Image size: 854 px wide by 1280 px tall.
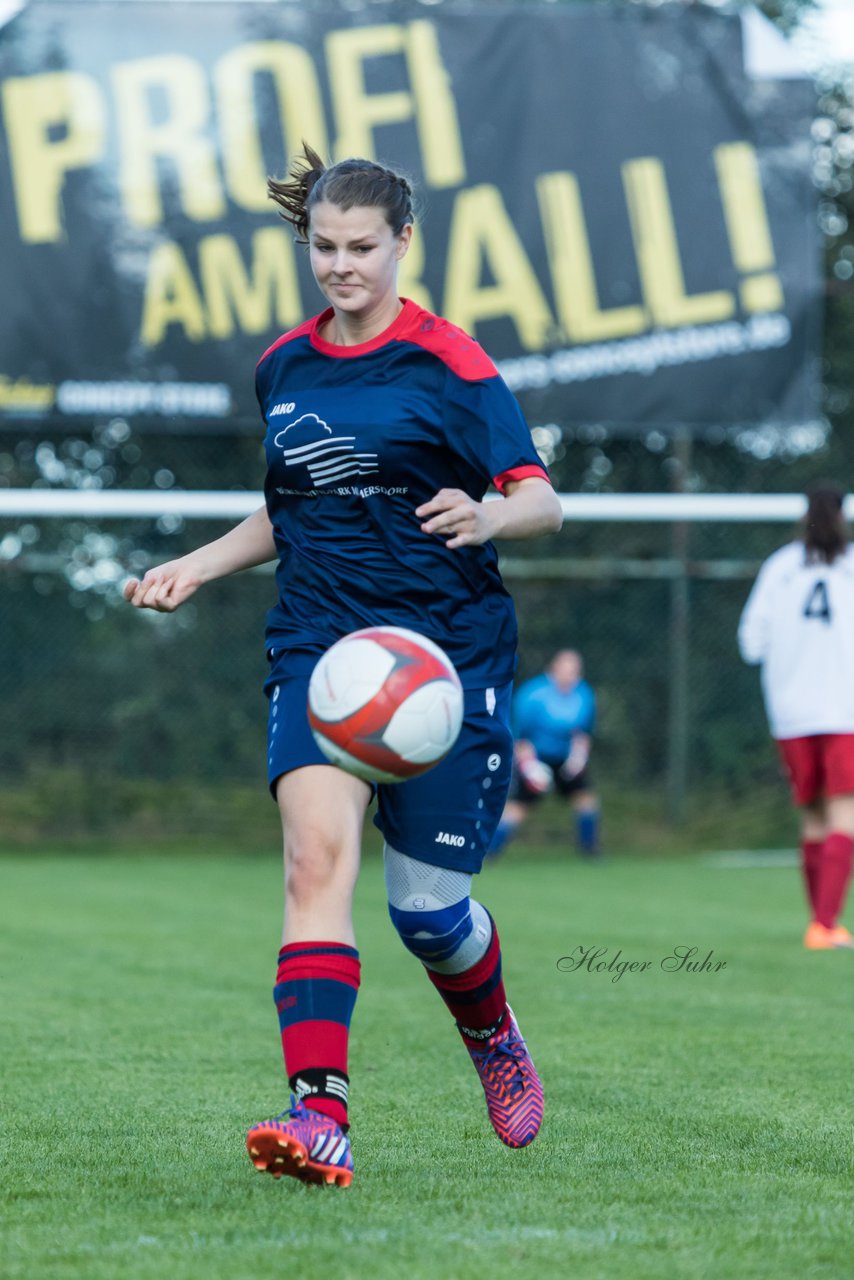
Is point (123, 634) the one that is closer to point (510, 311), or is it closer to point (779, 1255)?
point (510, 311)

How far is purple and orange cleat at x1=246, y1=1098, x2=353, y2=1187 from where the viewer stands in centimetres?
314

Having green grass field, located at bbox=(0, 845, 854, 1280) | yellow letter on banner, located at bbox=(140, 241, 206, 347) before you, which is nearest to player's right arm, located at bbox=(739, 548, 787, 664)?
green grass field, located at bbox=(0, 845, 854, 1280)

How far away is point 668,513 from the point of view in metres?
13.7

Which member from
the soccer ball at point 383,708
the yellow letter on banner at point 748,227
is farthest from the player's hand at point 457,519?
the yellow letter on banner at point 748,227

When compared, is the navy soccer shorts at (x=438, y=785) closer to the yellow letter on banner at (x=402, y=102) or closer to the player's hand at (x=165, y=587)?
the player's hand at (x=165, y=587)

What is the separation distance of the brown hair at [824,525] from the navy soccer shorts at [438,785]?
4.72 metres

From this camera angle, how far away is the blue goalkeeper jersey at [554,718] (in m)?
14.2

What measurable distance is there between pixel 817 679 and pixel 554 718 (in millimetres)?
6102

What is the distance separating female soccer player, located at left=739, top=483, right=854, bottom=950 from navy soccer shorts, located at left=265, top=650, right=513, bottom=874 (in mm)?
4711

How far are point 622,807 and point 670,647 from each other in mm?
1396

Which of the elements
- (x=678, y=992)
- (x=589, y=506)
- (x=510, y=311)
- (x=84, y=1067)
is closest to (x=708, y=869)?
(x=589, y=506)

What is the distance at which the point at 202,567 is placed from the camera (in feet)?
12.7

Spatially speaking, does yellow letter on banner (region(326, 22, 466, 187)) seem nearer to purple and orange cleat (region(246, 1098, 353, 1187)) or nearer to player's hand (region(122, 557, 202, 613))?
player's hand (region(122, 557, 202, 613))

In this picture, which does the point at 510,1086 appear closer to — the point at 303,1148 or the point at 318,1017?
the point at 318,1017
